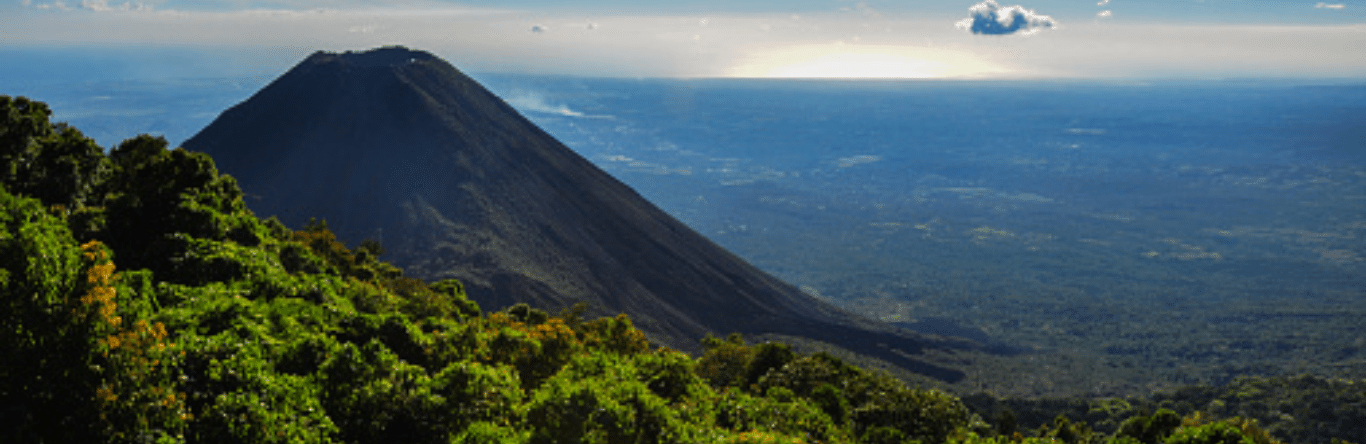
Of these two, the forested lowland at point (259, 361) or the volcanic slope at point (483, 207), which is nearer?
the forested lowland at point (259, 361)

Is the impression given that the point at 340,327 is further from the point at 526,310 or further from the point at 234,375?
the point at 526,310

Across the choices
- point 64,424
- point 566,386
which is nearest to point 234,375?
point 64,424

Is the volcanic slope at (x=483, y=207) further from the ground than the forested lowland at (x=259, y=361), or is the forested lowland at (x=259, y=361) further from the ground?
the forested lowland at (x=259, y=361)

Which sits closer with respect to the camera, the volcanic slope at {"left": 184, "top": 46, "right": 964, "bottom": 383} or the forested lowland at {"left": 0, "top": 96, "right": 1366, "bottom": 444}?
the forested lowland at {"left": 0, "top": 96, "right": 1366, "bottom": 444}

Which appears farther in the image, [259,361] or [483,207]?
[483,207]

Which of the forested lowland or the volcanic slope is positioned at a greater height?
the forested lowland
